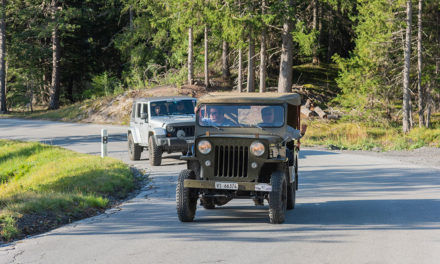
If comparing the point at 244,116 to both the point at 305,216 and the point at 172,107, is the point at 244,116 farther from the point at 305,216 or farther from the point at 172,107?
the point at 172,107

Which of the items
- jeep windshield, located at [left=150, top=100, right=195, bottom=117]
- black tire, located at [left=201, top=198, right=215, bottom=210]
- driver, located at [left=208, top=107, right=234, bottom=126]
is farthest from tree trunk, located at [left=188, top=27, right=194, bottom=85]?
driver, located at [left=208, top=107, right=234, bottom=126]

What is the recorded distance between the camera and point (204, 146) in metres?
9.48

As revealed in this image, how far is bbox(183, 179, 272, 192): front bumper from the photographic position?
8984mm

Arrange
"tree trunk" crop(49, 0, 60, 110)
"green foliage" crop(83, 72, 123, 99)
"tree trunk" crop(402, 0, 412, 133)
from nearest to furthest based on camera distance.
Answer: "tree trunk" crop(402, 0, 412, 133)
"green foliage" crop(83, 72, 123, 99)
"tree trunk" crop(49, 0, 60, 110)

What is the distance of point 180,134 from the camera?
17.7m

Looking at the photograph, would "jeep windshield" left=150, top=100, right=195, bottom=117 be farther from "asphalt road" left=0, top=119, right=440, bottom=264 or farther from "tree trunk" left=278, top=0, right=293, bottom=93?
"tree trunk" left=278, top=0, right=293, bottom=93

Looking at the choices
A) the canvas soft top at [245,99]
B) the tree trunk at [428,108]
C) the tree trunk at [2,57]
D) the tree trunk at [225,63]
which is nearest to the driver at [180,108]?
the canvas soft top at [245,99]

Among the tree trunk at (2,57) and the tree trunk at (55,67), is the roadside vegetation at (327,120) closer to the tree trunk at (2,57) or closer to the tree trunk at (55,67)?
→ the tree trunk at (55,67)

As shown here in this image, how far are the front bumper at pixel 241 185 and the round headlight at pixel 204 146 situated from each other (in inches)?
20.4

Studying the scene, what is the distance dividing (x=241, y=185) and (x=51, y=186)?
6982 millimetres

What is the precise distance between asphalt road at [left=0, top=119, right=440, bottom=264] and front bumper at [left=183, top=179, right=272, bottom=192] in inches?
24.0

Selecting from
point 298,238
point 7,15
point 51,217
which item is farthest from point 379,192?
point 7,15

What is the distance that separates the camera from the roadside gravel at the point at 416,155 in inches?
743

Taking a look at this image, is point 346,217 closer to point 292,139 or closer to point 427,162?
point 292,139
